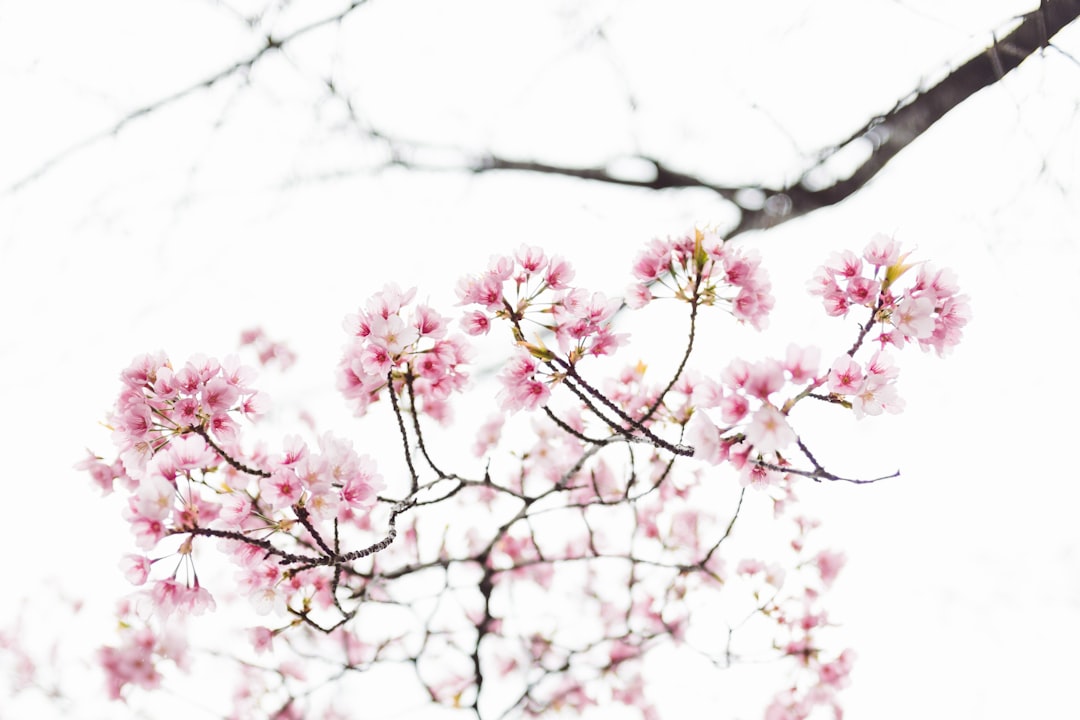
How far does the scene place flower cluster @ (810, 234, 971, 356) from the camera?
49.8 inches

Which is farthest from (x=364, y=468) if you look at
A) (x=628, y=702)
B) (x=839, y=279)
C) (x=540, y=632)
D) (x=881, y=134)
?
(x=628, y=702)

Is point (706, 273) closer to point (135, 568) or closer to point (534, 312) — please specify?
point (534, 312)

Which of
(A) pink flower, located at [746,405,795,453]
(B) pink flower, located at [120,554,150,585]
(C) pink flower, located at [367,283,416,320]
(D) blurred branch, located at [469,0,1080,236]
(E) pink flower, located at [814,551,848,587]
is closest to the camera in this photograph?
(A) pink flower, located at [746,405,795,453]

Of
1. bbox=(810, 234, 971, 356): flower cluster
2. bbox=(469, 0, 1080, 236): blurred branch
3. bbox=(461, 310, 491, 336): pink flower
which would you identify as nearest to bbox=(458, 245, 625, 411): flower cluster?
bbox=(461, 310, 491, 336): pink flower

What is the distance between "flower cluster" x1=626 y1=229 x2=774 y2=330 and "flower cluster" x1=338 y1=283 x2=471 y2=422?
17.6 inches

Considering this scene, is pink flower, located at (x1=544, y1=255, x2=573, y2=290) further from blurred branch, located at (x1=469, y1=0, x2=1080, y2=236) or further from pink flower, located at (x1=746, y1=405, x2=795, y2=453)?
blurred branch, located at (x1=469, y1=0, x2=1080, y2=236)

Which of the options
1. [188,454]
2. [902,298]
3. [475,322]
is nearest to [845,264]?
[902,298]

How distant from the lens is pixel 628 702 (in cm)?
334

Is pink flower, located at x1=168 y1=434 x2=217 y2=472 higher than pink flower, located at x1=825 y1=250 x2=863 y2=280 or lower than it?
lower

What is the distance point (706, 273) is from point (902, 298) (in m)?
0.39

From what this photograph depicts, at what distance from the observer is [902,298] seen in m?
1.28

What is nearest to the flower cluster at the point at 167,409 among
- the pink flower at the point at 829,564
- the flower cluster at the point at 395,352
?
the flower cluster at the point at 395,352

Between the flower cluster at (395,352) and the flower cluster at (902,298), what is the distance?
862 mm

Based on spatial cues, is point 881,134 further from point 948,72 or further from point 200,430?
point 200,430
